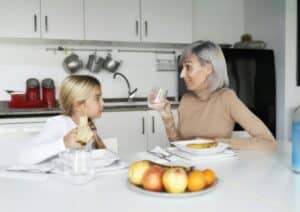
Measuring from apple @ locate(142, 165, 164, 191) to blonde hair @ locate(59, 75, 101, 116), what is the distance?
0.60m

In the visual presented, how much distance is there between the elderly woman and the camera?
6.32 feet

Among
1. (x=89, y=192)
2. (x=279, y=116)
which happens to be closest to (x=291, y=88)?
(x=279, y=116)

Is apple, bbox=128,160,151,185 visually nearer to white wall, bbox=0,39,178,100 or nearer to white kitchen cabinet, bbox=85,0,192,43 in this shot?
white kitchen cabinet, bbox=85,0,192,43

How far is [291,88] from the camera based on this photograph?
359 centimetres

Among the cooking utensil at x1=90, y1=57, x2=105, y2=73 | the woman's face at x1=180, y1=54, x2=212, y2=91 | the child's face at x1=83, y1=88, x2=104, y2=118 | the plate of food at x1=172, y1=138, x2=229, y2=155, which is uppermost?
the cooking utensil at x1=90, y1=57, x2=105, y2=73

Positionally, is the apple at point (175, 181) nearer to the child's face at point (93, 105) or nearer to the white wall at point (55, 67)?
the child's face at point (93, 105)

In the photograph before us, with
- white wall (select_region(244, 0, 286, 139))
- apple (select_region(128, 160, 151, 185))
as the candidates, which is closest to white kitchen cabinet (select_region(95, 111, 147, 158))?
white wall (select_region(244, 0, 286, 139))

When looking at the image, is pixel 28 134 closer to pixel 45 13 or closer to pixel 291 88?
pixel 45 13

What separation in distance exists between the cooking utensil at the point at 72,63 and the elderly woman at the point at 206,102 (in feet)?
5.42

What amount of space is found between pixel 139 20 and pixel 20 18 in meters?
1.03

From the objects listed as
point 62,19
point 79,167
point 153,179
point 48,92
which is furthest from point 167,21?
point 153,179

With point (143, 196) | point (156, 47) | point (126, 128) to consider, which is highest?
point (156, 47)

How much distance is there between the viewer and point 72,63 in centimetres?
343

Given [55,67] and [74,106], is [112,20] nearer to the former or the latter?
[55,67]
